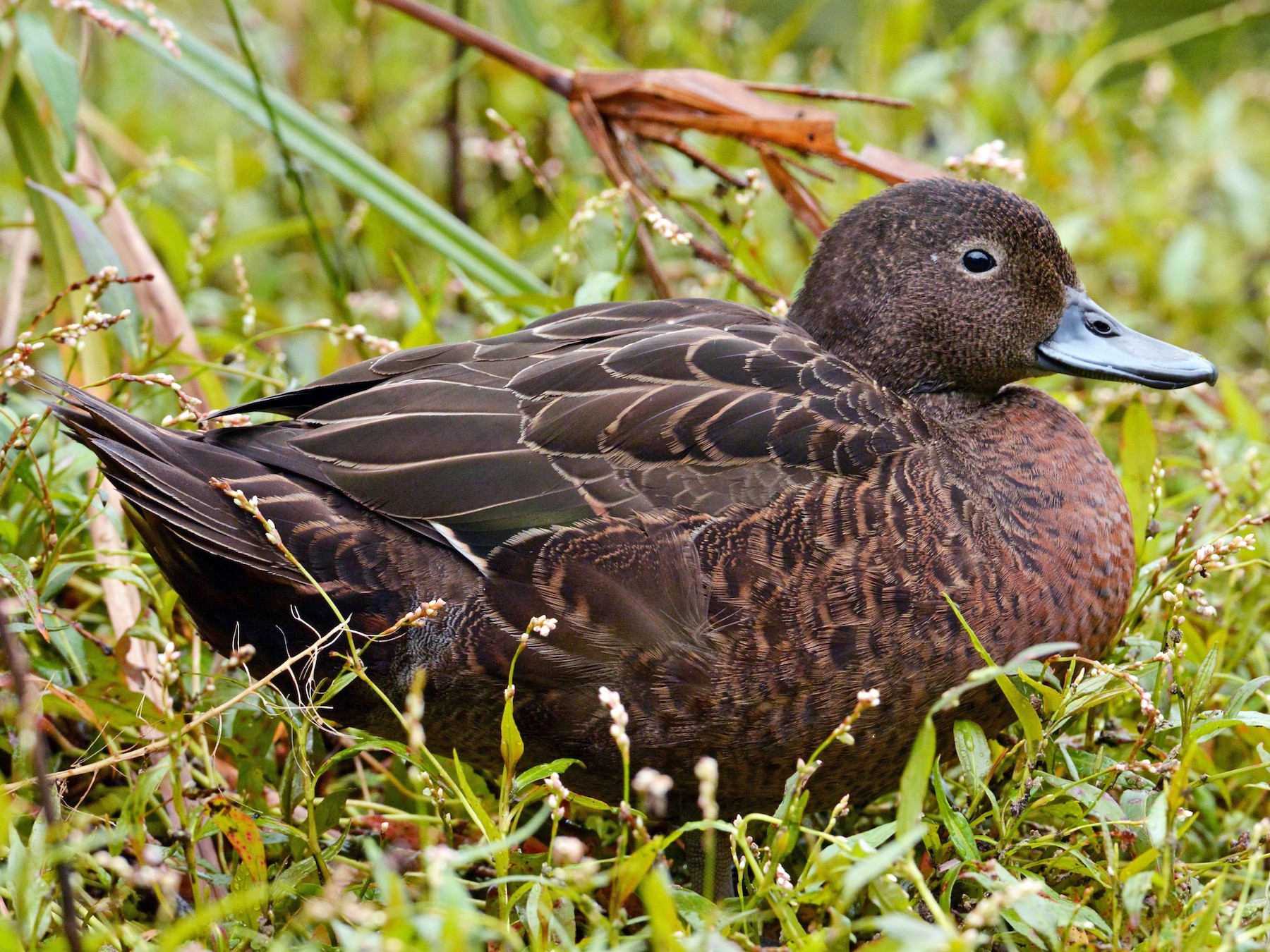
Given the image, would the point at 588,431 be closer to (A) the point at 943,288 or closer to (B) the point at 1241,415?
(A) the point at 943,288

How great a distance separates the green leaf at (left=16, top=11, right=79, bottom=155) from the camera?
2.72 m

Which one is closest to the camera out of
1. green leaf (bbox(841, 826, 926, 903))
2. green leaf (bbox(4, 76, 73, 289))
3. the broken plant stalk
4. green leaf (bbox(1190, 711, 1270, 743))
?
green leaf (bbox(841, 826, 926, 903))

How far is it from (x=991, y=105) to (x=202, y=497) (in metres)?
3.64

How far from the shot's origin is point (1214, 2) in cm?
559

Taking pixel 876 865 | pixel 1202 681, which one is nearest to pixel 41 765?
pixel 876 865

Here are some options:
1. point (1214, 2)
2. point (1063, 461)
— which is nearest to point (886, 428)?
point (1063, 461)

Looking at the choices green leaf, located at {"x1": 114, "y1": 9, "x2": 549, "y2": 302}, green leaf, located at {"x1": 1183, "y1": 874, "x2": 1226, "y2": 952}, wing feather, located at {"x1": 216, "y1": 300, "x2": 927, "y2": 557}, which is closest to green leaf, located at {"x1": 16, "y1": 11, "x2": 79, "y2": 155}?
green leaf, located at {"x1": 114, "y1": 9, "x2": 549, "y2": 302}

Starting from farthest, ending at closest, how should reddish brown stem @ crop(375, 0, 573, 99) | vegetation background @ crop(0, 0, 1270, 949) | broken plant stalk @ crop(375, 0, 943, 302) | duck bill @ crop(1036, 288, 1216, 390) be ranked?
reddish brown stem @ crop(375, 0, 573, 99)
broken plant stalk @ crop(375, 0, 943, 302)
duck bill @ crop(1036, 288, 1216, 390)
vegetation background @ crop(0, 0, 1270, 949)

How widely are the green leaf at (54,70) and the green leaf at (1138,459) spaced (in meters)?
2.21

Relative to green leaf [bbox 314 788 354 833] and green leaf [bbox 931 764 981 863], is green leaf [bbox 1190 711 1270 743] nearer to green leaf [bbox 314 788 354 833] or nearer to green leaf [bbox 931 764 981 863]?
green leaf [bbox 931 764 981 863]

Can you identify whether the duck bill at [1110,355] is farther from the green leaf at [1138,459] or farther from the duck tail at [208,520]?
the duck tail at [208,520]

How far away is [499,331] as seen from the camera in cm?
300

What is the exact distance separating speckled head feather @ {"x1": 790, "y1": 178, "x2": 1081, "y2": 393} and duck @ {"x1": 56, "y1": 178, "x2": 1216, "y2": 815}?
0.22 metres

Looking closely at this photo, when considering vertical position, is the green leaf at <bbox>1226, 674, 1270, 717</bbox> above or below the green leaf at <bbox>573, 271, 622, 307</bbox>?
below
